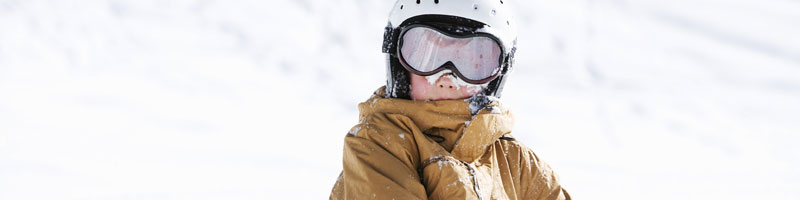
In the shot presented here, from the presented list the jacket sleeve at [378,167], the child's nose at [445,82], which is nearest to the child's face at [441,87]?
the child's nose at [445,82]

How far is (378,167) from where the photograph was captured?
2.49 meters

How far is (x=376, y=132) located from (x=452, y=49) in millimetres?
511

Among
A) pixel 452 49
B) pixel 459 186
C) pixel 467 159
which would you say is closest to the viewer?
pixel 459 186

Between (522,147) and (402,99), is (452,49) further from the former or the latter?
(522,147)

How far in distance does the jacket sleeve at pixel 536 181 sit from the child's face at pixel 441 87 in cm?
38

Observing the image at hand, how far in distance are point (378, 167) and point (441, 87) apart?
20.9 inches

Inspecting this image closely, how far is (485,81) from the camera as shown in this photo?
9.45 ft

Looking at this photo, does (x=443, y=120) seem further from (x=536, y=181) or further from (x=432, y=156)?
(x=536, y=181)

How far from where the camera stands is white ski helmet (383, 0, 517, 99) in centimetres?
288

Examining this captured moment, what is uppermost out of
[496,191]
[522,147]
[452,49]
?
[452,49]

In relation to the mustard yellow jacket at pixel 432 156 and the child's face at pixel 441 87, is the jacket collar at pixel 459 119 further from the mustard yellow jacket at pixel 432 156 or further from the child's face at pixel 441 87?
the child's face at pixel 441 87

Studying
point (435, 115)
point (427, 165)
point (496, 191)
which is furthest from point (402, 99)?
point (496, 191)

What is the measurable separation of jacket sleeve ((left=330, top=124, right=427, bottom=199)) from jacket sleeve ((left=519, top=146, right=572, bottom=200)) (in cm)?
58

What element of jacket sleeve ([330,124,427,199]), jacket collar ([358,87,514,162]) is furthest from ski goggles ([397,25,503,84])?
jacket sleeve ([330,124,427,199])
